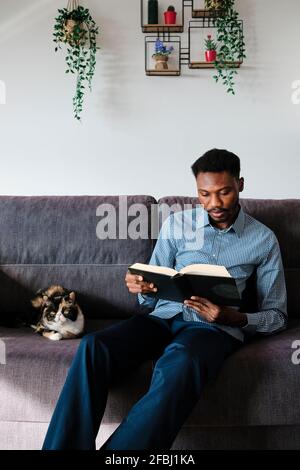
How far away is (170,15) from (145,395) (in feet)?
6.72

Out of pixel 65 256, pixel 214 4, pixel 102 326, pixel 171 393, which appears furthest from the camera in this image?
pixel 214 4

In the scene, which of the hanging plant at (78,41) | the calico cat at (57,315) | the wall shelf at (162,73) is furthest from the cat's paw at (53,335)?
the wall shelf at (162,73)

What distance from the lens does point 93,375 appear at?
4.10ft

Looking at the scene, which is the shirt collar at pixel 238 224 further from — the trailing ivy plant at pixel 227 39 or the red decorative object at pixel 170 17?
the red decorative object at pixel 170 17

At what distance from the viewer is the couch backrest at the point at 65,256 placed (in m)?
1.91

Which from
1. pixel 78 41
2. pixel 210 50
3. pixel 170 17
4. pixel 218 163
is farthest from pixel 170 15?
pixel 218 163

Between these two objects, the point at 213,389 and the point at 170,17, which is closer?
the point at 213,389

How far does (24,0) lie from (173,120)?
104 centimetres

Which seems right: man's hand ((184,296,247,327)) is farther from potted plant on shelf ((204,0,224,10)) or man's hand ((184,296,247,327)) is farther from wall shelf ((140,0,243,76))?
potted plant on shelf ((204,0,224,10))

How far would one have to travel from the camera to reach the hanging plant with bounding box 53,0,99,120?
8.07ft

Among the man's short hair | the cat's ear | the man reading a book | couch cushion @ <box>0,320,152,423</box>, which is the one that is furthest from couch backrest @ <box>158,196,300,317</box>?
the cat's ear

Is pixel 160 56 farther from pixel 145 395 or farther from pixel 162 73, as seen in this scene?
pixel 145 395

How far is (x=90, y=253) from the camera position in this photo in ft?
6.37

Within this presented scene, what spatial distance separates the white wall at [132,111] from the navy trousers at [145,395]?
1.37 metres
